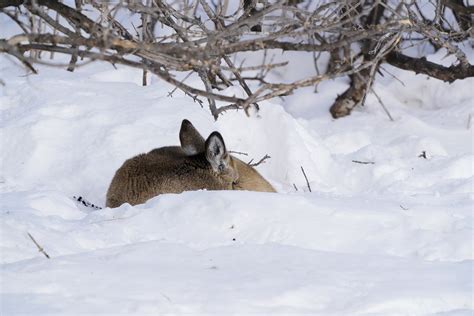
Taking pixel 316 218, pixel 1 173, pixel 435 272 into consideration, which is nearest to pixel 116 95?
pixel 1 173

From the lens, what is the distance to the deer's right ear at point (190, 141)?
7836 millimetres

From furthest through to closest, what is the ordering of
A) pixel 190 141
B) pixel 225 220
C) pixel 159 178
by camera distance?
pixel 190 141 → pixel 159 178 → pixel 225 220

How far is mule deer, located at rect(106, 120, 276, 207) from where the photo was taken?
7.23m

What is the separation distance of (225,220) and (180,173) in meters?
1.44

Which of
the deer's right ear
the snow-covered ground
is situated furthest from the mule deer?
the snow-covered ground

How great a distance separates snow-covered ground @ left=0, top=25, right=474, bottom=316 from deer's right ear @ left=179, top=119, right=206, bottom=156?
859 mm

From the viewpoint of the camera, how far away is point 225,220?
5957mm

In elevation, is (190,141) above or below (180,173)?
above

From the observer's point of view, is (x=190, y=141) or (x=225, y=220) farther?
(x=190, y=141)

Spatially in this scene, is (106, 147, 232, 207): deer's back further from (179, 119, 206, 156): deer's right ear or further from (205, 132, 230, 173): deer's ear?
(179, 119, 206, 156): deer's right ear

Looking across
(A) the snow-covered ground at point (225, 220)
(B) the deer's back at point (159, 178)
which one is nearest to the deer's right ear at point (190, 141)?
(B) the deer's back at point (159, 178)

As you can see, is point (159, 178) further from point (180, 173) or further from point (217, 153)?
point (217, 153)

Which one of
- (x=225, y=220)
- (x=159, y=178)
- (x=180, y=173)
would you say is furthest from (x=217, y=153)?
(x=225, y=220)

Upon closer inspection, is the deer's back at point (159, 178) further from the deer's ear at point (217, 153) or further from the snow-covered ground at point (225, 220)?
the snow-covered ground at point (225, 220)
